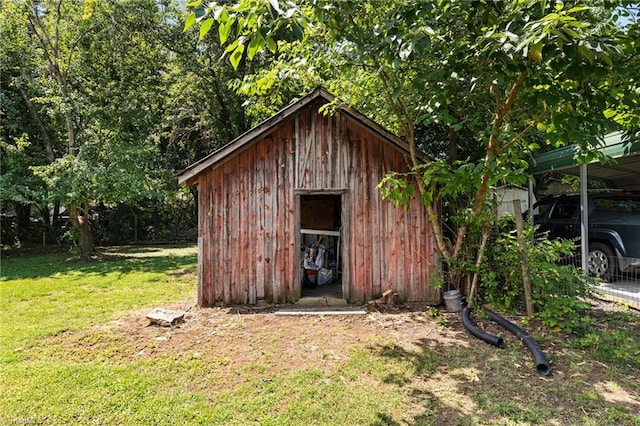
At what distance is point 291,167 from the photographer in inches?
254

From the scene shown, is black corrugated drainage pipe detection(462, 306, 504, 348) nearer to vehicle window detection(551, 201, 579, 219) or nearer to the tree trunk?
vehicle window detection(551, 201, 579, 219)

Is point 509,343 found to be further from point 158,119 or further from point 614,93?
point 158,119

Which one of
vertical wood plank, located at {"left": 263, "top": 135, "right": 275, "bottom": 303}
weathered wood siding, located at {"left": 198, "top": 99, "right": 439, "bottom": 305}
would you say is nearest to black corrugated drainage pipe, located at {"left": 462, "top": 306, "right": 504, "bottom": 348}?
weathered wood siding, located at {"left": 198, "top": 99, "right": 439, "bottom": 305}

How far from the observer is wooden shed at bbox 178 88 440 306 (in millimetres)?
6363

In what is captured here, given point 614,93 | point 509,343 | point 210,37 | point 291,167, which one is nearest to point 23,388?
point 291,167

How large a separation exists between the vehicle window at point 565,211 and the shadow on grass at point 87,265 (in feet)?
34.1

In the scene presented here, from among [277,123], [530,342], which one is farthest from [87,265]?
[530,342]

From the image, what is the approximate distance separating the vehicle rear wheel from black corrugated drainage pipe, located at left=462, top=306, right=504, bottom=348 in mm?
3414

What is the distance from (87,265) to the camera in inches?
452

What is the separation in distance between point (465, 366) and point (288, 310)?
121 inches

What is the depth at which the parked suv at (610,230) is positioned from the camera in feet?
21.3

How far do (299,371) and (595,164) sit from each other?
7.74 m

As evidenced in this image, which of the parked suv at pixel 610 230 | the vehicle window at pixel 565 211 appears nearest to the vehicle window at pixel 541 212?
the vehicle window at pixel 565 211

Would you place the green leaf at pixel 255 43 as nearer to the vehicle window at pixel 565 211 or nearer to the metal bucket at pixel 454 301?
the metal bucket at pixel 454 301
